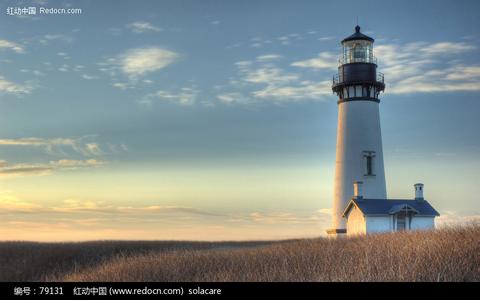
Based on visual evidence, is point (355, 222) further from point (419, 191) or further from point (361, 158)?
point (419, 191)

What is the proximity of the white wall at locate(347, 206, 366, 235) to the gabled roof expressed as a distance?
308 mm

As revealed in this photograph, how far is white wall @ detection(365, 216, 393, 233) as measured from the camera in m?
28.1

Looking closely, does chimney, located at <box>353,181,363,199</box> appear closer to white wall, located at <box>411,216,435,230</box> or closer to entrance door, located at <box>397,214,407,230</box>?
entrance door, located at <box>397,214,407,230</box>

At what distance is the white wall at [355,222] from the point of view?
92.6 feet

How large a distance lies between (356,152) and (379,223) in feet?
13.2

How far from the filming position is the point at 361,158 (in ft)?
97.5
